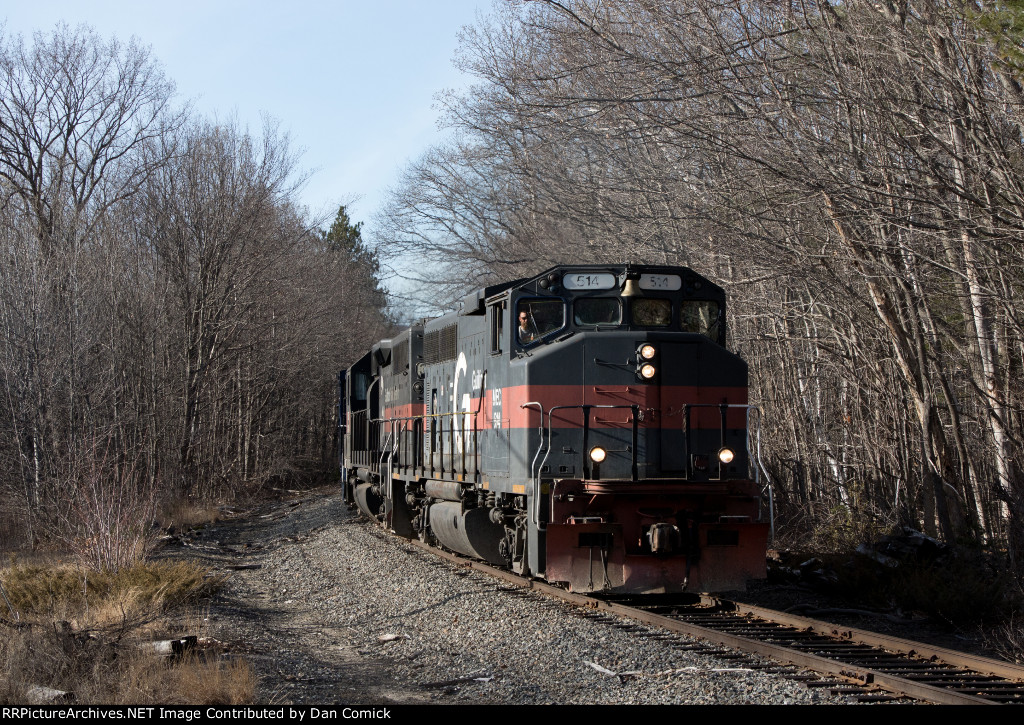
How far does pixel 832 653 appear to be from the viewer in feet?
22.2

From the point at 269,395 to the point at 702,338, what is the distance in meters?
27.1

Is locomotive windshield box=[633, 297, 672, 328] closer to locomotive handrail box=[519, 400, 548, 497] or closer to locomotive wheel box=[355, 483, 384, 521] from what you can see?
locomotive handrail box=[519, 400, 548, 497]

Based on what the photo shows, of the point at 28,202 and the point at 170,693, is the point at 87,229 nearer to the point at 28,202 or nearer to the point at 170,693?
the point at 28,202

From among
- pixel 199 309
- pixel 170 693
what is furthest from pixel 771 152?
pixel 199 309

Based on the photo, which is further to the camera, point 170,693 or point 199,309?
point 199,309

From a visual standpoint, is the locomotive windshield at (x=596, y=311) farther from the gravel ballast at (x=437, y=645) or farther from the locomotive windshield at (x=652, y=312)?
the gravel ballast at (x=437, y=645)

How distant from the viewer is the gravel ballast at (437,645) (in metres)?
5.90

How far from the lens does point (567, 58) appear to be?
476 inches

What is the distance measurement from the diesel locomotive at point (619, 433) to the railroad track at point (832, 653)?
40 cm

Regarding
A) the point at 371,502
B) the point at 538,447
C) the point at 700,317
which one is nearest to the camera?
the point at 538,447

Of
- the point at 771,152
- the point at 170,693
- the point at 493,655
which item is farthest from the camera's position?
the point at 771,152

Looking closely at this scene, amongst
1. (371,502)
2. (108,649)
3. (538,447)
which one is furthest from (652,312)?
(371,502)

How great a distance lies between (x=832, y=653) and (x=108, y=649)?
5.24 m

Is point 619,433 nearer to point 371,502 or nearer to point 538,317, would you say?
point 538,317
